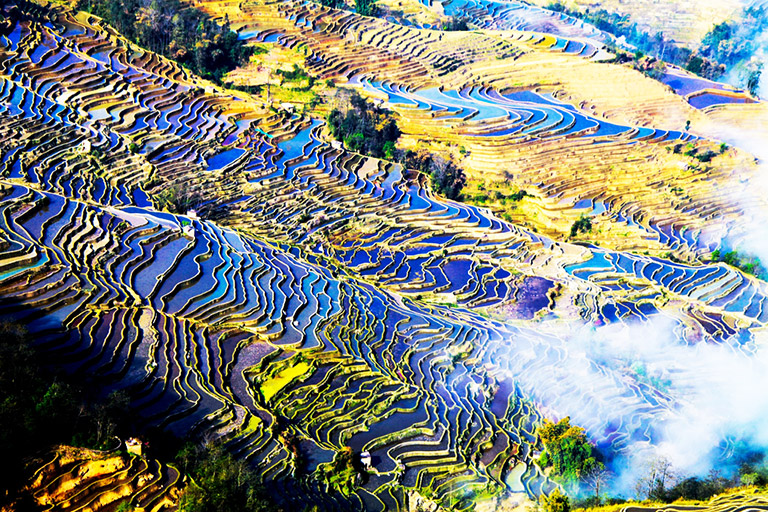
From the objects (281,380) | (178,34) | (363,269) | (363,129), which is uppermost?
(178,34)

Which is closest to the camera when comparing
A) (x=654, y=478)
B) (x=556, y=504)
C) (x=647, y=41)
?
(x=556, y=504)

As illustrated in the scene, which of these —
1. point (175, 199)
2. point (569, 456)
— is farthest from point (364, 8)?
point (569, 456)

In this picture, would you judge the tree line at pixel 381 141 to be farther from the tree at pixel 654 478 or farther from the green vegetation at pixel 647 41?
the green vegetation at pixel 647 41

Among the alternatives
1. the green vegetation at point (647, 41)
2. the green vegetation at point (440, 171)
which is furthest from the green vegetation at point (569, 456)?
the green vegetation at point (647, 41)

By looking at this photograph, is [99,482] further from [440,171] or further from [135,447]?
[440,171]

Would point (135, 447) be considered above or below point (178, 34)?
above

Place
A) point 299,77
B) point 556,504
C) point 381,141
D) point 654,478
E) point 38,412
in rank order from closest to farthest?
point 38,412, point 556,504, point 654,478, point 381,141, point 299,77

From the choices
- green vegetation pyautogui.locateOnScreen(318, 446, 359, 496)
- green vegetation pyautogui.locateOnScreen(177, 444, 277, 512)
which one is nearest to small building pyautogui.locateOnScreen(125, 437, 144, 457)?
green vegetation pyautogui.locateOnScreen(177, 444, 277, 512)

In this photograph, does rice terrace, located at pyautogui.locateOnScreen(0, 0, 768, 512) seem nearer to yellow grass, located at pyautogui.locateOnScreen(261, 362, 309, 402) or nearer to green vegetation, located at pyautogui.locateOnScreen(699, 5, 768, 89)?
yellow grass, located at pyautogui.locateOnScreen(261, 362, 309, 402)
